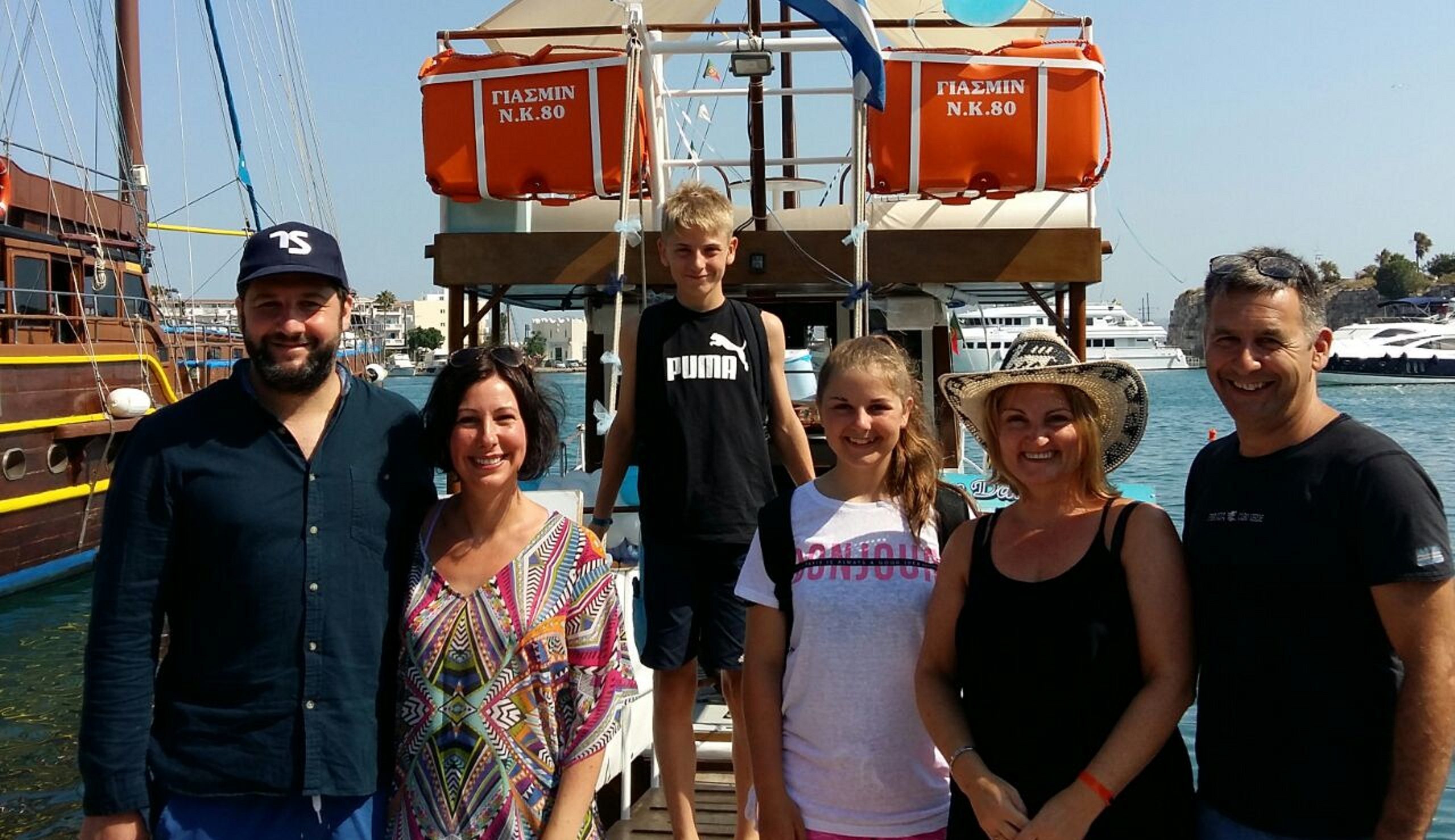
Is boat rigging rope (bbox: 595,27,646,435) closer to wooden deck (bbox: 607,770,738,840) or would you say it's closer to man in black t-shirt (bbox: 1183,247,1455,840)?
wooden deck (bbox: 607,770,738,840)

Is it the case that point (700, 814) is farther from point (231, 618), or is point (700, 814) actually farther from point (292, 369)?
point (292, 369)

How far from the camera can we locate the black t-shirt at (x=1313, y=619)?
202 centimetres

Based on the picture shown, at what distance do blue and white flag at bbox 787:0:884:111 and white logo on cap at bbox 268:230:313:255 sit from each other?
3455mm

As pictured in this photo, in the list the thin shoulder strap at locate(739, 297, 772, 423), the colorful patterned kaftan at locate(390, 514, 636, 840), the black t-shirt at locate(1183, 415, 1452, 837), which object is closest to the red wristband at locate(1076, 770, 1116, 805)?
the black t-shirt at locate(1183, 415, 1452, 837)

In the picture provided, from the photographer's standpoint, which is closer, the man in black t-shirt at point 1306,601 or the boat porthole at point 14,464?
the man in black t-shirt at point 1306,601

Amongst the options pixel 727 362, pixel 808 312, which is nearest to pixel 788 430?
pixel 727 362

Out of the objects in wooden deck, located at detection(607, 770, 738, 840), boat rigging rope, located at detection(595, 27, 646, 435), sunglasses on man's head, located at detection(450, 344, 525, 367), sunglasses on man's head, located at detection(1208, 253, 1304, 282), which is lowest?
wooden deck, located at detection(607, 770, 738, 840)

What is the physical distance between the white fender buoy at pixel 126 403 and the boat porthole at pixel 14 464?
1.23m

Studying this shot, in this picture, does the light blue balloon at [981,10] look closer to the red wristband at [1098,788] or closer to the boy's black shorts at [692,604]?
the boy's black shorts at [692,604]

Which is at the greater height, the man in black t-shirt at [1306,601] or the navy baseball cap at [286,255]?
the navy baseball cap at [286,255]

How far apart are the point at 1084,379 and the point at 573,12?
6.25m

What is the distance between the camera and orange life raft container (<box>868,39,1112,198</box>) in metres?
6.41

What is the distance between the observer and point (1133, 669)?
221cm

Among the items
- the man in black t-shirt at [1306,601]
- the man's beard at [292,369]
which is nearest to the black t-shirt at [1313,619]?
the man in black t-shirt at [1306,601]
